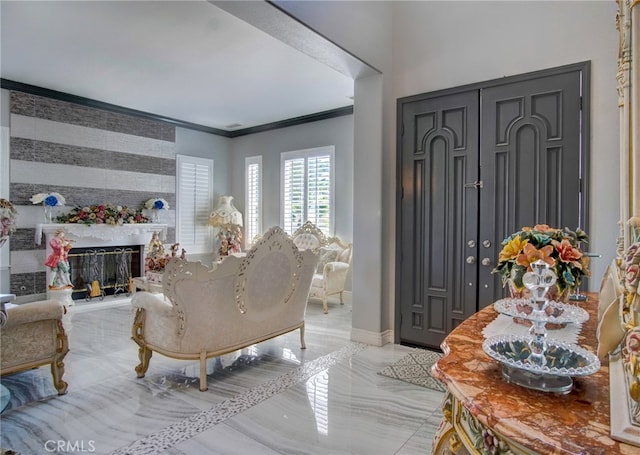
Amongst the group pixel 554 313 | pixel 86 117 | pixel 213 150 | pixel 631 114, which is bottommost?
pixel 554 313

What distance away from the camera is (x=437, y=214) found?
358 cm

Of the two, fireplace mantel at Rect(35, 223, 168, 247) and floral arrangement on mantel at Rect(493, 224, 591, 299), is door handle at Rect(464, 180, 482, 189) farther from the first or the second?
fireplace mantel at Rect(35, 223, 168, 247)

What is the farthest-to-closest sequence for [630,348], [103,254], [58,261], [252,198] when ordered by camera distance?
[252,198] < [103,254] < [58,261] < [630,348]

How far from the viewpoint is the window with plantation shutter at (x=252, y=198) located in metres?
7.51

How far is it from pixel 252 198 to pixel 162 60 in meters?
3.64

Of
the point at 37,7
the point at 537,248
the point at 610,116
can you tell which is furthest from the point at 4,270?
the point at 610,116

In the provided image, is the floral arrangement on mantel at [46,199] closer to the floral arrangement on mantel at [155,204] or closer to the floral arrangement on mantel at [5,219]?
the floral arrangement on mantel at [155,204]

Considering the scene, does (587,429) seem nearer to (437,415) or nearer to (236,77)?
(437,415)

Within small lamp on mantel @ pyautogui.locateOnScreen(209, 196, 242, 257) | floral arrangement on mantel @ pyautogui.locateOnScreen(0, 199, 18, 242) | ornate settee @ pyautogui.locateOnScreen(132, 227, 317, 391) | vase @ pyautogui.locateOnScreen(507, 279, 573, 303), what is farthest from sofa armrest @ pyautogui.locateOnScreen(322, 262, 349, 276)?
vase @ pyautogui.locateOnScreen(507, 279, 573, 303)

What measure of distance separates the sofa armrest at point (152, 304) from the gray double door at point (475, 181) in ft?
7.39

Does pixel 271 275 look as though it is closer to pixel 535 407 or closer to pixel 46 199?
pixel 535 407

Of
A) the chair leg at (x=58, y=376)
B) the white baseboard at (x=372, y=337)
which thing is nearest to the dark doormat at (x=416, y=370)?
the white baseboard at (x=372, y=337)

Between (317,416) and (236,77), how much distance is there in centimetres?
423

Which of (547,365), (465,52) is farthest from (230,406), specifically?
(465,52)
